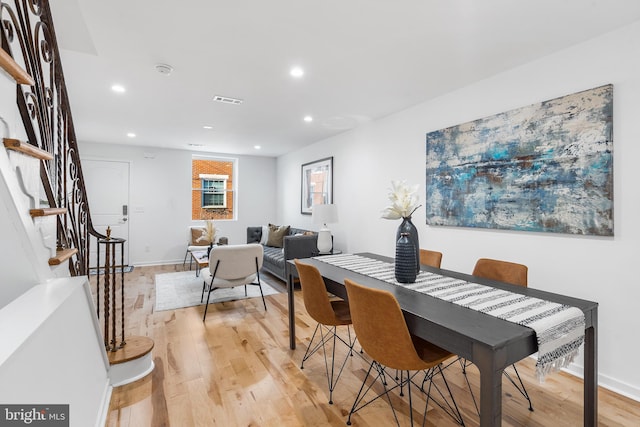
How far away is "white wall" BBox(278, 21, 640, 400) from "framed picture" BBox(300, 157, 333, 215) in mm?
1547

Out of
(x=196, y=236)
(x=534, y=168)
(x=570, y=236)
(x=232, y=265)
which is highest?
(x=534, y=168)

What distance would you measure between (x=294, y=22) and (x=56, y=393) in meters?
2.29

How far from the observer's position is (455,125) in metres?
3.18

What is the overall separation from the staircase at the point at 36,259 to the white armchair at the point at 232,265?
4.90 feet

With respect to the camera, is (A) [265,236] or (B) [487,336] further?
(A) [265,236]

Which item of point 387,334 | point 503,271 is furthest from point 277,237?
point 387,334

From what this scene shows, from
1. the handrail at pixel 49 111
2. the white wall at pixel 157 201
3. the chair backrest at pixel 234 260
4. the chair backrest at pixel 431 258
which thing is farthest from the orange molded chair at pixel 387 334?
the white wall at pixel 157 201

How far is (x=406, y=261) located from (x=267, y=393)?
1.27 metres

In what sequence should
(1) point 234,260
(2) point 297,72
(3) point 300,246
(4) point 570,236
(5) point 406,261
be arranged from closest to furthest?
(5) point 406,261 < (4) point 570,236 < (2) point 297,72 < (1) point 234,260 < (3) point 300,246

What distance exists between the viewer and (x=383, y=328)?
1.53m

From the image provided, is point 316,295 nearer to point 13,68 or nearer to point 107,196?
point 13,68

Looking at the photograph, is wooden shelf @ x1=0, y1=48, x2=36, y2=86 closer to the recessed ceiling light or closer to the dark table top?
the dark table top

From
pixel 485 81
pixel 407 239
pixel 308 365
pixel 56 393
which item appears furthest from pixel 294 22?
pixel 308 365
